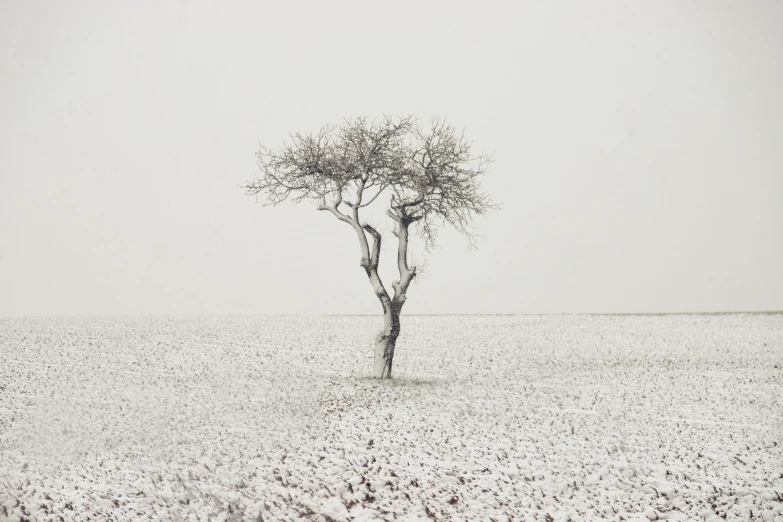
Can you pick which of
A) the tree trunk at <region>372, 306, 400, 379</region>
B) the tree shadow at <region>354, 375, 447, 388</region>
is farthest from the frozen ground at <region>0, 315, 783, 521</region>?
the tree trunk at <region>372, 306, 400, 379</region>

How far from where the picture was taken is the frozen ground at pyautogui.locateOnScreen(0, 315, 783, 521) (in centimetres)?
1177

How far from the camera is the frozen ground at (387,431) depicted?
1177 centimetres

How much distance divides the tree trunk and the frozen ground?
0.84 meters

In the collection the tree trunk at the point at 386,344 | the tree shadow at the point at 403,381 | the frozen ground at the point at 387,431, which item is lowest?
the frozen ground at the point at 387,431

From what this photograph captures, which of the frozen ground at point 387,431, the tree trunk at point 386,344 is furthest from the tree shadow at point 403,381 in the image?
the tree trunk at point 386,344

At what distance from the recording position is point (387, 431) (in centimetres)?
1548

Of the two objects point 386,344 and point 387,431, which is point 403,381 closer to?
point 386,344

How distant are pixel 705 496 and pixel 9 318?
39960 millimetres

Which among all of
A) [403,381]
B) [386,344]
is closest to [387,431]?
[403,381]

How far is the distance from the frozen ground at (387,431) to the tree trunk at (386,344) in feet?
2.76

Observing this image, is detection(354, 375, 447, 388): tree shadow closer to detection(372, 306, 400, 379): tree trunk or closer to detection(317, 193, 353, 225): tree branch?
→ detection(372, 306, 400, 379): tree trunk

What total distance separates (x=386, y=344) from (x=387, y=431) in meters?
5.93

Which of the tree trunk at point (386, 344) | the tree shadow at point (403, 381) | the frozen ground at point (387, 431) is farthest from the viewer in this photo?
the tree trunk at point (386, 344)

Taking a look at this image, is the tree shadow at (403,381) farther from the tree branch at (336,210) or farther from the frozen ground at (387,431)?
the tree branch at (336,210)
